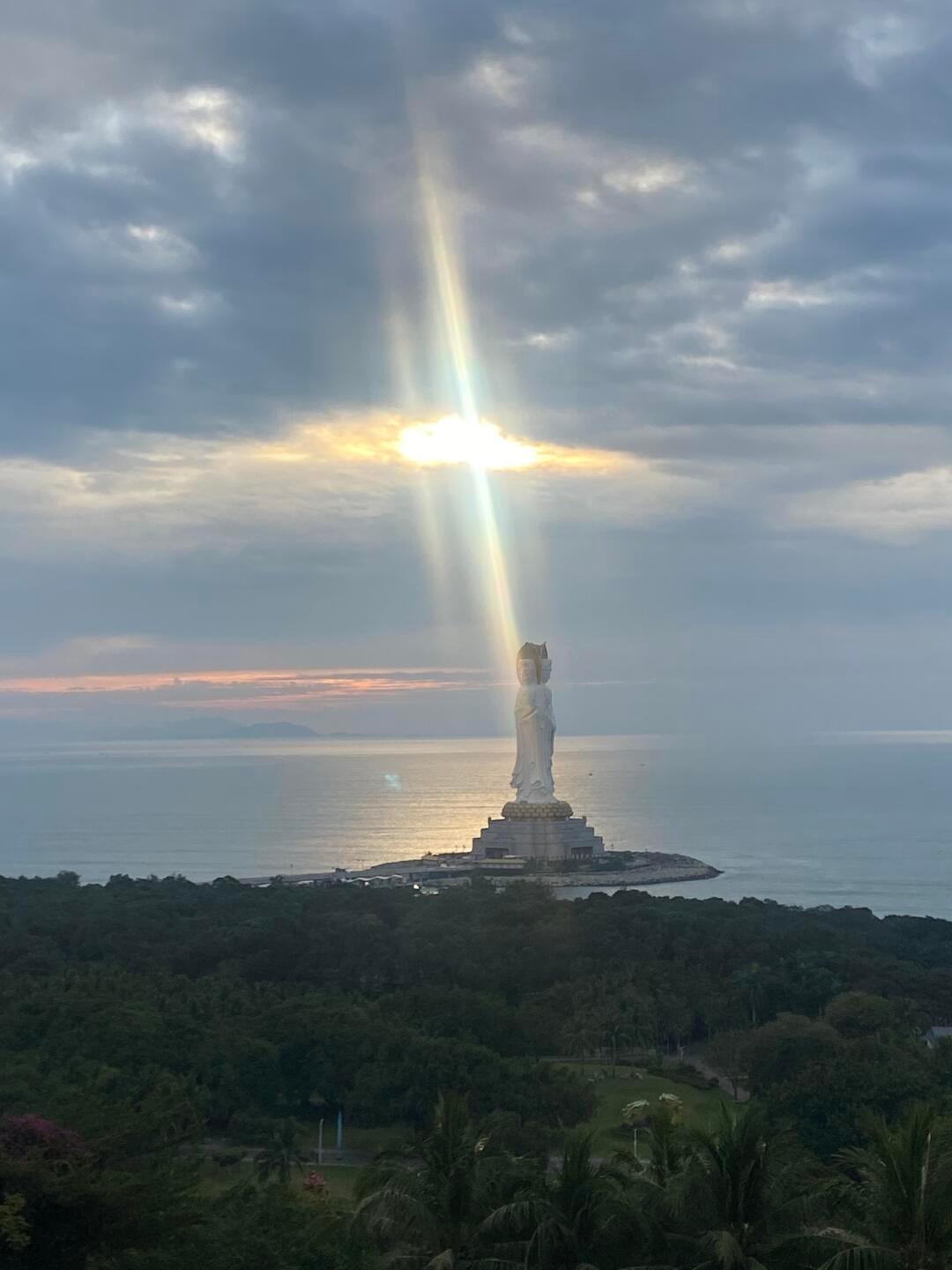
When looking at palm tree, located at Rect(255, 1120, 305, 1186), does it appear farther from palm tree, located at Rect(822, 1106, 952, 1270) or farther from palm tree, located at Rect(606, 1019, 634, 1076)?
palm tree, located at Rect(822, 1106, 952, 1270)

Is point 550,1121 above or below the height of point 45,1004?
below

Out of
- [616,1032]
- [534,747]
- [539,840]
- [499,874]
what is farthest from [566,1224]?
[534,747]

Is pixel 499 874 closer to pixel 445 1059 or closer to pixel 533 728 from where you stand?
pixel 533 728

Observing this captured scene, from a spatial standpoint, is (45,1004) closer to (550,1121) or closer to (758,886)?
(550,1121)

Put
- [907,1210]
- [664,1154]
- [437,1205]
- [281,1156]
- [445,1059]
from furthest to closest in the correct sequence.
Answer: [445,1059], [281,1156], [664,1154], [437,1205], [907,1210]

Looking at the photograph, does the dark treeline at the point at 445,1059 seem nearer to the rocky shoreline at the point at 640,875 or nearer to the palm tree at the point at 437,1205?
the palm tree at the point at 437,1205

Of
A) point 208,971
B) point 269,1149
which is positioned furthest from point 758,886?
point 269,1149
